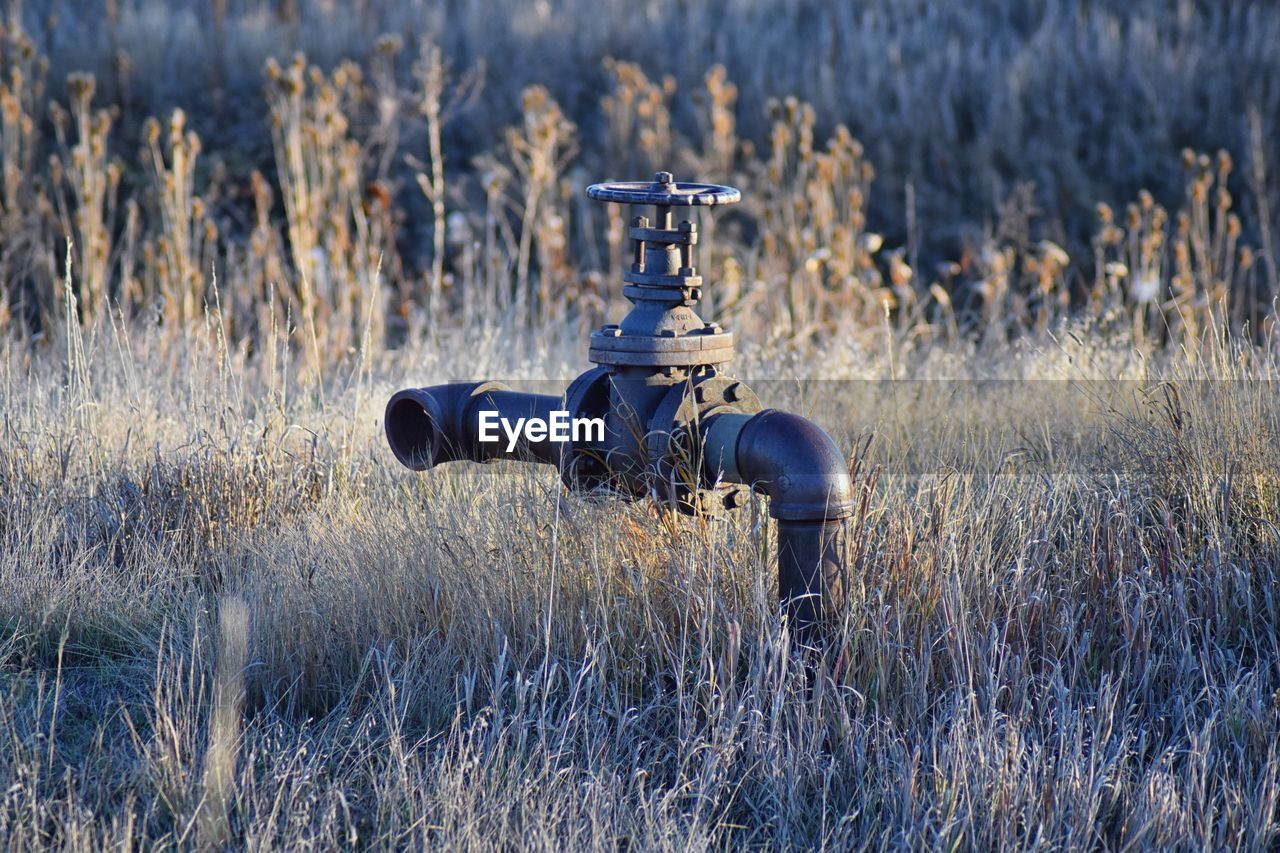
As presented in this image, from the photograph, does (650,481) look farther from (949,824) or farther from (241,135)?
(241,135)

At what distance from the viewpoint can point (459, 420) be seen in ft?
9.71

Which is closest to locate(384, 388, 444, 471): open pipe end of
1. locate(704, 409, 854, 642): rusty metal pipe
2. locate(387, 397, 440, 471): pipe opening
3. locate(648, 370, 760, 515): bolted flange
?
locate(387, 397, 440, 471): pipe opening

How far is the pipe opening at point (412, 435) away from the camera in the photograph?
3082 millimetres

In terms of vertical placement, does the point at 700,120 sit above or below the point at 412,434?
above

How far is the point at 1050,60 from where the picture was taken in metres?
10.5

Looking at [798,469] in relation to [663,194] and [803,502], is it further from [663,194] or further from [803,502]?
[663,194]

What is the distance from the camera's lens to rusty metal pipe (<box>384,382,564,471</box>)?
291 cm

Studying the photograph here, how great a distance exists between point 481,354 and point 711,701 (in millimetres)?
2690

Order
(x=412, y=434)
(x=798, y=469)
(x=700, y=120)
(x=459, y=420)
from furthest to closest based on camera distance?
(x=700, y=120), (x=412, y=434), (x=459, y=420), (x=798, y=469)

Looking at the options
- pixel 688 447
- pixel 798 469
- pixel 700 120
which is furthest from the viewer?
pixel 700 120

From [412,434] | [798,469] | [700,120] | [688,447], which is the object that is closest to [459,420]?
[412,434]

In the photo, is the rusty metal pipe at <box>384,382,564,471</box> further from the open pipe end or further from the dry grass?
the dry grass

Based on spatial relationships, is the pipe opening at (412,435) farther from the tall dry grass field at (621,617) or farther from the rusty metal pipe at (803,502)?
the rusty metal pipe at (803,502)

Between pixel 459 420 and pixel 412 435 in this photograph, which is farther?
pixel 412 435
